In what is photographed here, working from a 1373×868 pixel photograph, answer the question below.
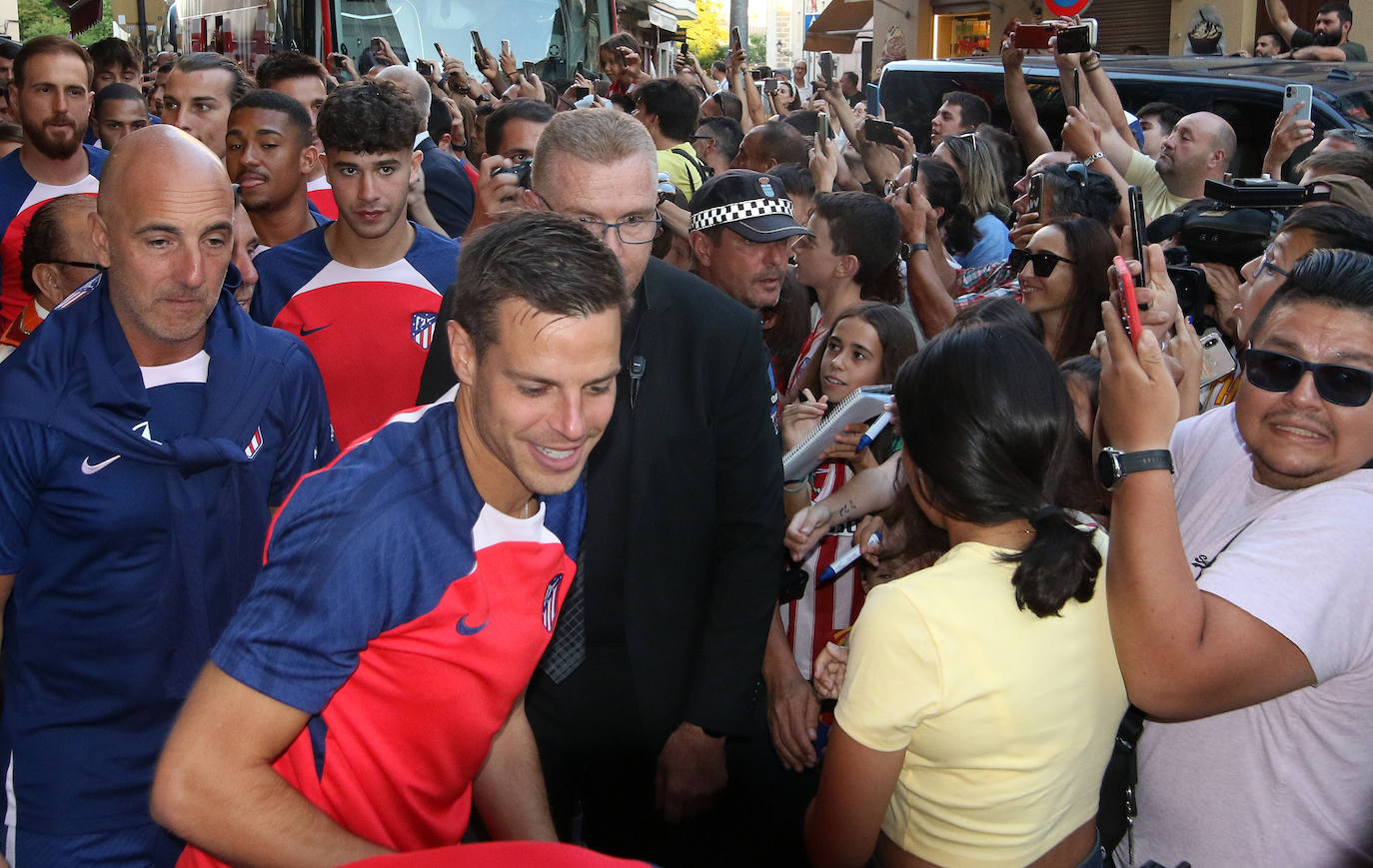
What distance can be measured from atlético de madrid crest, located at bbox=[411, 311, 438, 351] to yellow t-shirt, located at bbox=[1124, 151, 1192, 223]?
404 centimetres

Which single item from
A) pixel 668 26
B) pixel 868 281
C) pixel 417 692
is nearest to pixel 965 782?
pixel 417 692

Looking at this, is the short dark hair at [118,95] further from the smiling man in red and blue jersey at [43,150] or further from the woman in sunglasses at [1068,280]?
the woman in sunglasses at [1068,280]

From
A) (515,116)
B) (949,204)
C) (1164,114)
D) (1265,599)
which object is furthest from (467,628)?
(1164,114)

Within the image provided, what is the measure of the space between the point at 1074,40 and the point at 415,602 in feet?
17.8

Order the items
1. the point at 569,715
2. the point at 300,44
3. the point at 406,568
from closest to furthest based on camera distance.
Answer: the point at 406,568
the point at 569,715
the point at 300,44

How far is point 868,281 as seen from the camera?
473 centimetres

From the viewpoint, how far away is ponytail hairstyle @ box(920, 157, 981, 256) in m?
6.16

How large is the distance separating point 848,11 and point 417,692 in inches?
1001

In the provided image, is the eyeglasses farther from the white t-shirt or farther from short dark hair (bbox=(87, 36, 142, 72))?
short dark hair (bbox=(87, 36, 142, 72))

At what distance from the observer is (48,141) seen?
551cm

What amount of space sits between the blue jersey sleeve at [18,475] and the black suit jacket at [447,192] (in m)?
3.63

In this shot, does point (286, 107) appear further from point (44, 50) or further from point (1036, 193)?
point (1036, 193)

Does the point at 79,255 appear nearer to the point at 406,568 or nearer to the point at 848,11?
the point at 406,568

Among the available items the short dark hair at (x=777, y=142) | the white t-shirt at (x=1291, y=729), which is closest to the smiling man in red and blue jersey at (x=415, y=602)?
the white t-shirt at (x=1291, y=729)
